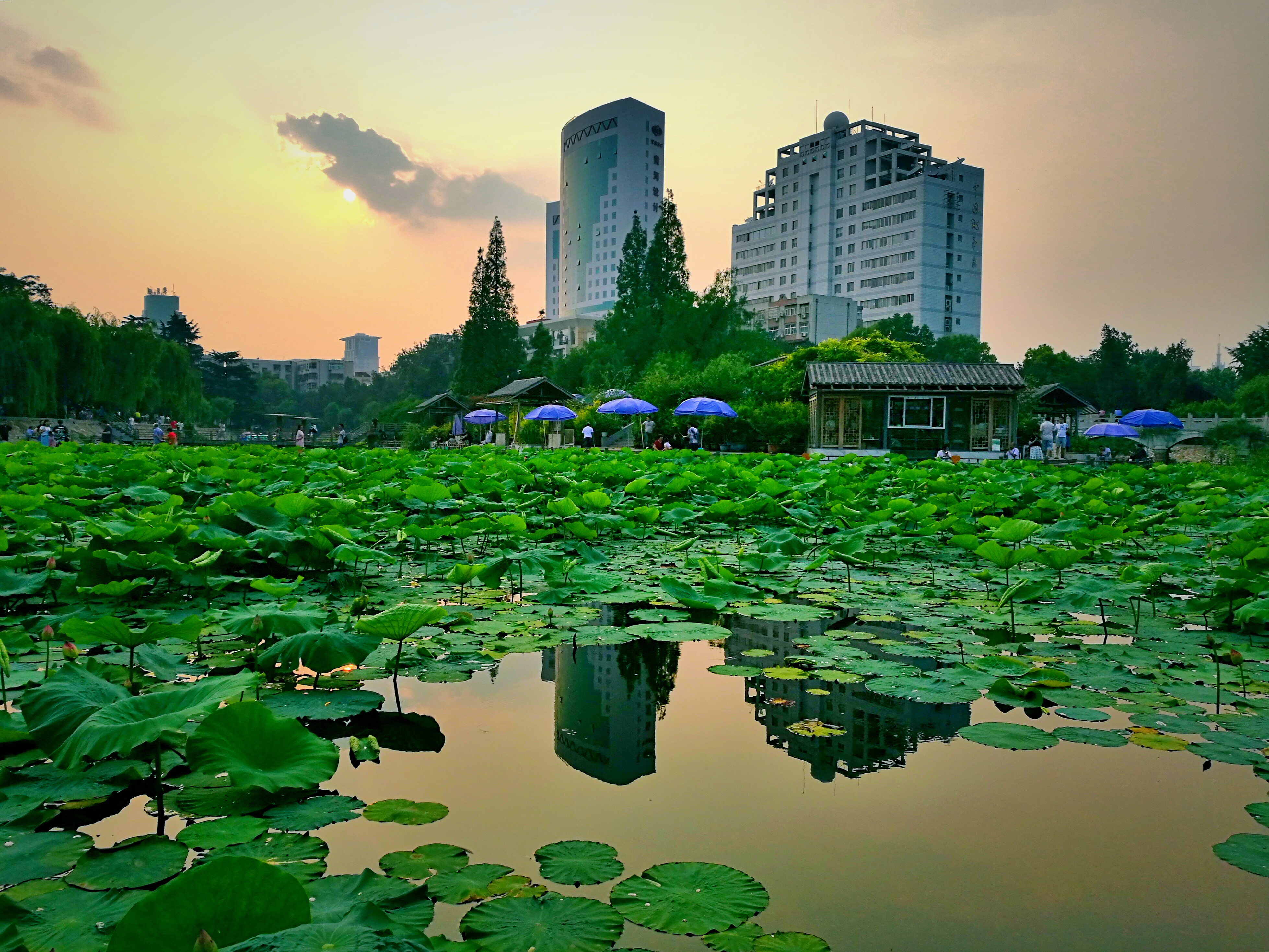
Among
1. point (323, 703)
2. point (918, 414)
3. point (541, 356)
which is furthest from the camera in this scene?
point (541, 356)

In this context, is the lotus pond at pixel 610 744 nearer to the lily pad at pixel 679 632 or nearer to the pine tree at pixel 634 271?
the lily pad at pixel 679 632

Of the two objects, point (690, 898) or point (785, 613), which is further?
point (785, 613)

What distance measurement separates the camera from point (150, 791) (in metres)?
1.48

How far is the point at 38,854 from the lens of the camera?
1.22m

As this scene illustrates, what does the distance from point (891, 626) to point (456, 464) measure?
633 cm

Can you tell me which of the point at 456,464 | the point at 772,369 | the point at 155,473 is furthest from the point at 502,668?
the point at 772,369

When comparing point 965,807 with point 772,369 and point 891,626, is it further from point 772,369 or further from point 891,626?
point 772,369

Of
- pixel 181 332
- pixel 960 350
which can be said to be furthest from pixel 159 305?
pixel 960 350

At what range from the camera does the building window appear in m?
19.3

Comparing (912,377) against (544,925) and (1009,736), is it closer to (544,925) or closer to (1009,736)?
(1009,736)

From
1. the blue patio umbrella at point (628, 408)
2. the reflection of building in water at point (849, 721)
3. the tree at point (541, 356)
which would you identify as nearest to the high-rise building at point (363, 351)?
the tree at point (541, 356)

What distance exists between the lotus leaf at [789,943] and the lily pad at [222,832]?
2.61 feet

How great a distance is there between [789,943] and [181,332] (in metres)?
56.9

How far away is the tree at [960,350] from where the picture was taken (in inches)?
1850
